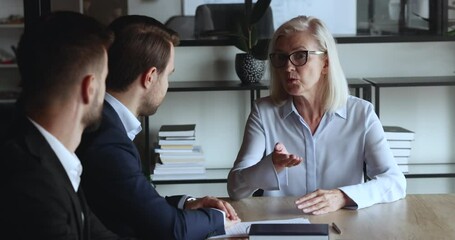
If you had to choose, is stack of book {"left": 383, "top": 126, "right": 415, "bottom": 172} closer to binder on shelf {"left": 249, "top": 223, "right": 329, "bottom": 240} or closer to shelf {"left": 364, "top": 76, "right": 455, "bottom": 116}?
shelf {"left": 364, "top": 76, "right": 455, "bottom": 116}

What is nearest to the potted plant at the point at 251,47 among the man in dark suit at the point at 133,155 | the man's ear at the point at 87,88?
the man in dark suit at the point at 133,155

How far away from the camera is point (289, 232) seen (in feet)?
6.39

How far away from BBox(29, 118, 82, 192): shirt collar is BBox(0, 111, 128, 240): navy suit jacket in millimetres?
20

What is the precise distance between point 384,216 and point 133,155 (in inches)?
30.4

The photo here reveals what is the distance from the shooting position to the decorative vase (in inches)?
166

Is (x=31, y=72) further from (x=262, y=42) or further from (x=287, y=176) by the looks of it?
(x=262, y=42)

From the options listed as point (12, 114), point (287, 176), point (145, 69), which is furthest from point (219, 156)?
point (12, 114)

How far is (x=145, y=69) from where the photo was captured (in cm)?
222

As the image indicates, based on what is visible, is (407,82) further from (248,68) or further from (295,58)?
(295,58)

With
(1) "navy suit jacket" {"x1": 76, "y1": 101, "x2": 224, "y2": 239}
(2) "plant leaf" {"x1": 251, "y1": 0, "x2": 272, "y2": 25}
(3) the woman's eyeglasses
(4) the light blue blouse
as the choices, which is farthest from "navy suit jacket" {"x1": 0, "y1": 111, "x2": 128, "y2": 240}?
(2) "plant leaf" {"x1": 251, "y1": 0, "x2": 272, "y2": 25}

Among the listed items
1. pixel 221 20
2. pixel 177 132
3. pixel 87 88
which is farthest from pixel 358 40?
pixel 87 88

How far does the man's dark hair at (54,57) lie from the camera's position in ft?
5.22

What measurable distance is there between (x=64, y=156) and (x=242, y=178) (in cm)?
108

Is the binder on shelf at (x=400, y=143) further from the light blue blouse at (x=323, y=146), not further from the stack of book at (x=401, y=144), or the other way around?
the light blue blouse at (x=323, y=146)
